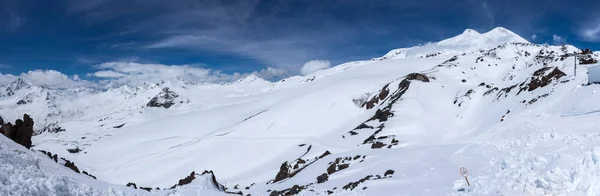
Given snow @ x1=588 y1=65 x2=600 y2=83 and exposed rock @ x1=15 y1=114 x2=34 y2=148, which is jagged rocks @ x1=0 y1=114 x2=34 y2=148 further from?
snow @ x1=588 y1=65 x2=600 y2=83

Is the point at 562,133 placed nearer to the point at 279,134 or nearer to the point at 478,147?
the point at 478,147

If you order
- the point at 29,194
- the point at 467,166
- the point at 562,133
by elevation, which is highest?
the point at 562,133

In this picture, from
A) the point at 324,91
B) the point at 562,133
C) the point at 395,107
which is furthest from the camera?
the point at 324,91

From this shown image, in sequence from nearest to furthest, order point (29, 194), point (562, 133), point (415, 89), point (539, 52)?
point (29, 194)
point (562, 133)
point (415, 89)
point (539, 52)

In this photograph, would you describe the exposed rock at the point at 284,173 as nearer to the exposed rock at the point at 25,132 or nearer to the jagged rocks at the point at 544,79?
the exposed rock at the point at 25,132

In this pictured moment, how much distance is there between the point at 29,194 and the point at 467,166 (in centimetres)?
2390

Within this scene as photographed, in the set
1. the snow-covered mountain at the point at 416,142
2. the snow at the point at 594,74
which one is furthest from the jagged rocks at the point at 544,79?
the snow at the point at 594,74

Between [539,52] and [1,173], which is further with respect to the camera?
[539,52]

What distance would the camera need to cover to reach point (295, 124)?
113562 mm

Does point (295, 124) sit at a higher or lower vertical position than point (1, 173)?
higher

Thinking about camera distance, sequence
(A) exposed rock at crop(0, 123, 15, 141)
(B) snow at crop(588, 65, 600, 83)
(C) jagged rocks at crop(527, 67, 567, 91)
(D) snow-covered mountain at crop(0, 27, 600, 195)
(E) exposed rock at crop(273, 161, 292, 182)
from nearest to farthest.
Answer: (D) snow-covered mountain at crop(0, 27, 600, 195), (A) exposed rock at crop(0, 123, 15, 141), (B) snow at crop(588, 65, 600, 83), (E) exposed rock at crop(273, 161, 292, 182), (C) jagged rocks at crop(527, 67, 567, 91)

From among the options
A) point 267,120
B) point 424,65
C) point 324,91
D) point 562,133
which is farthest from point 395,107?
point 424,65

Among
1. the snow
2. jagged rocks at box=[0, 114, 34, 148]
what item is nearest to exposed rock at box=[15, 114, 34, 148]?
jagged rocks at box=[0, 114, 34, 148]

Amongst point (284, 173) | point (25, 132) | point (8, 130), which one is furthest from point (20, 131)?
point (284, 173)
